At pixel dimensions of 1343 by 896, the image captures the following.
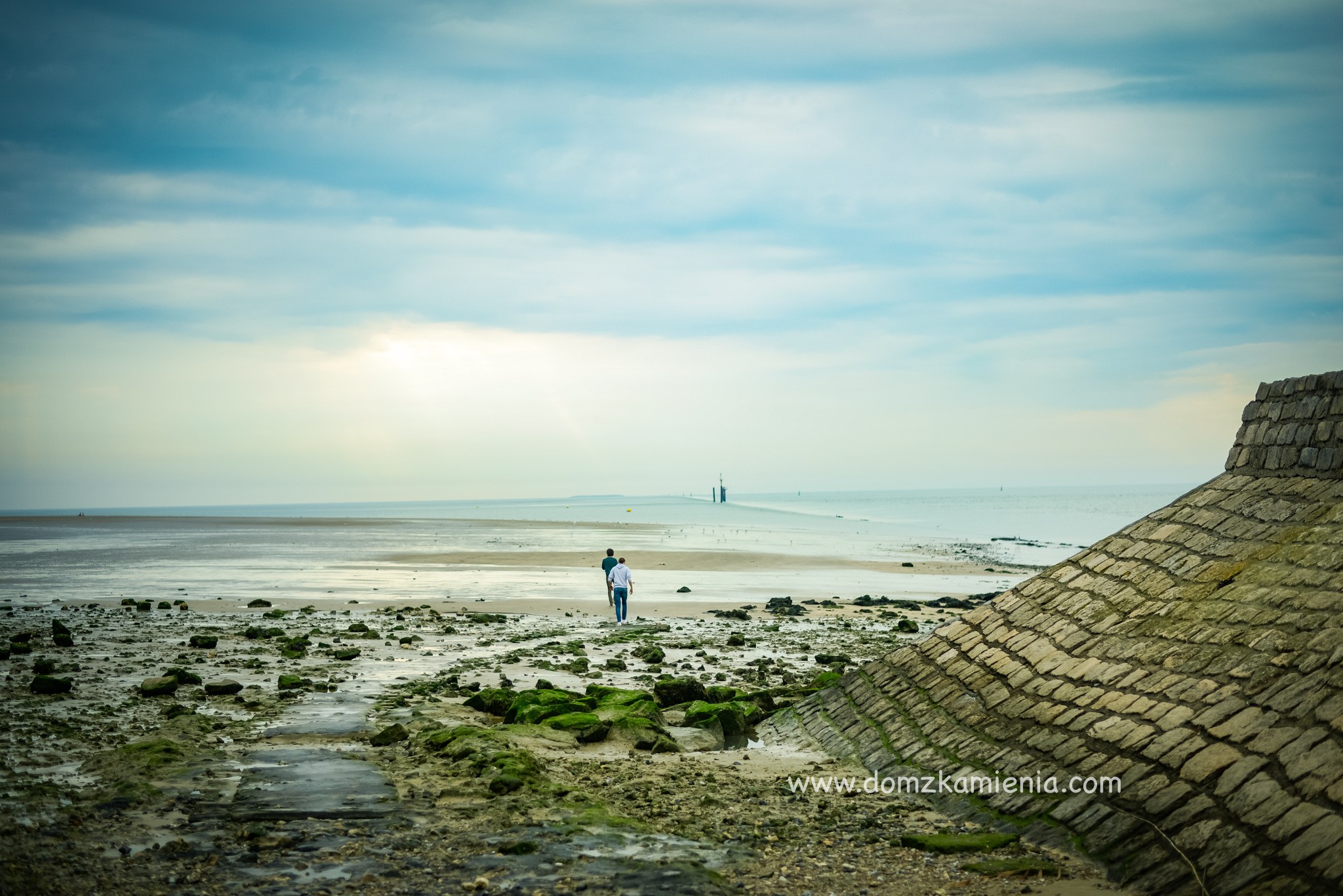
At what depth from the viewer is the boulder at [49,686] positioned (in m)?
14.8

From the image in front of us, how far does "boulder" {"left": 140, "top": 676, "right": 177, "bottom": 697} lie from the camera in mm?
15195

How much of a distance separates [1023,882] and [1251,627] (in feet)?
11.7

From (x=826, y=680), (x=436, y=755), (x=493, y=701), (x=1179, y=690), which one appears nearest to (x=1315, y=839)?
(x=1179, y=690)

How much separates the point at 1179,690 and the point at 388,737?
9438mm

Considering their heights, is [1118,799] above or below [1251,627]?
below

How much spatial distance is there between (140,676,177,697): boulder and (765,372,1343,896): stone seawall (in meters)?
9.93

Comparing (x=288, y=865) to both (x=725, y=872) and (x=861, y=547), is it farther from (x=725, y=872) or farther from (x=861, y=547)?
(x=861, y=547)

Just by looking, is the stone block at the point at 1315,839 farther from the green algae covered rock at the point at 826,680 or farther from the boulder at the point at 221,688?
→ the boulder at the point at 221,688

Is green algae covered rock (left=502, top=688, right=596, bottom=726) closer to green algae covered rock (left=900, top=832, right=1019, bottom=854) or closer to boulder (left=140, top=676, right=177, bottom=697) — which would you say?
boulder (left=140, top=676, right=177, bottom=697)

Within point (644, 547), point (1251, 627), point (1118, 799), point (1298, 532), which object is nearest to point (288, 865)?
point (1118, 799)

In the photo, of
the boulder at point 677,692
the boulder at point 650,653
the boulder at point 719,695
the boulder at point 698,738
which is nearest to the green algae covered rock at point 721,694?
the boulder at point 719,695

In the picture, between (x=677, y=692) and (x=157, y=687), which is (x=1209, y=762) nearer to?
(x=677, y=692)

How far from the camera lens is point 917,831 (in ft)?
31.3

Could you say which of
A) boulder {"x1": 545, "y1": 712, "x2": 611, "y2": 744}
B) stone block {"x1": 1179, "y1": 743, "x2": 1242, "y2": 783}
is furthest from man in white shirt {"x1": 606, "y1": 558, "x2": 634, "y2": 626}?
stone block {"x1": 1179, "y1": 743, "x2": 1242, "y2": 783}
